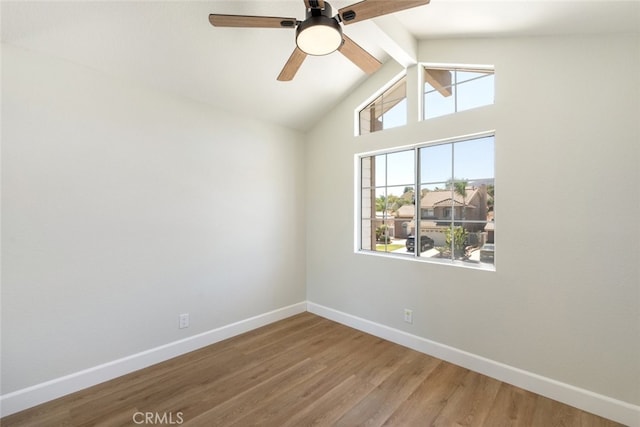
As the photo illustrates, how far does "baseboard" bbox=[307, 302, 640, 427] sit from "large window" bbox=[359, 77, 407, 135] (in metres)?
2.20

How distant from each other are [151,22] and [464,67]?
2551mm

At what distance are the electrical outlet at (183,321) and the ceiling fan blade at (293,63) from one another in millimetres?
2309

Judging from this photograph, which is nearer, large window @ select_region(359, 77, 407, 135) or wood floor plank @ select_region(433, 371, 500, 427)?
wood floor plank @ select_region(433, 371, 500, 427)

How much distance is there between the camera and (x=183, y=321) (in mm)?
2658

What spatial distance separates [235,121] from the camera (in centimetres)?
305

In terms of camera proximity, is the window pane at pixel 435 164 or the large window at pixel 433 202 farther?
the window pane at pixel 435 164

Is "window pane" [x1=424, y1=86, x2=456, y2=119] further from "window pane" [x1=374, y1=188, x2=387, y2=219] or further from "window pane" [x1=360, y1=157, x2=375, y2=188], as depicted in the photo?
"window pane" [x1=374, y1=188, x2=387, y2=219]

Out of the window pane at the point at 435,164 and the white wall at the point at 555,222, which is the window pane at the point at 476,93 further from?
the window pane at the point at 435,164

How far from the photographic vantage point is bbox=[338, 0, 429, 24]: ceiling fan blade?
1.44 m

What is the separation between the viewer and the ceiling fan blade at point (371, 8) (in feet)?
4.72

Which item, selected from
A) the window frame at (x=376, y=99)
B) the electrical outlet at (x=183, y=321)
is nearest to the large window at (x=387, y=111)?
the window frame at (x=376, y=99)

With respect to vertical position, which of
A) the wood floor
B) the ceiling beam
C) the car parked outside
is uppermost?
the ceiling beam

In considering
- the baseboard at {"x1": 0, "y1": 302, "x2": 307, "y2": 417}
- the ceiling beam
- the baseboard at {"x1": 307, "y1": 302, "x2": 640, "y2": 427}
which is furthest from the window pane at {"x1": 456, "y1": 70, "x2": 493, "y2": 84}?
the baseboard at {"x1": 0, "y1": 302, "x2": 307, "y2": 417}

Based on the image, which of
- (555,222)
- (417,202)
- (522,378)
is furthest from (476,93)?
(522,378)
